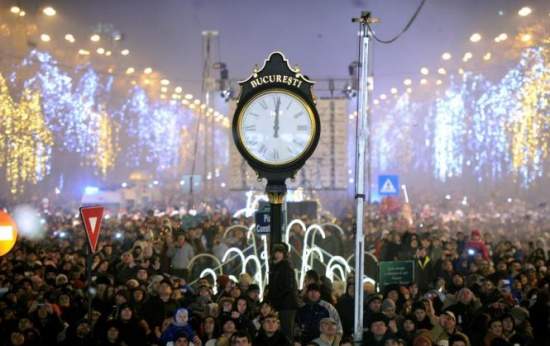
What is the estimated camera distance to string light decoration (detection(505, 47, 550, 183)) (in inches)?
1747

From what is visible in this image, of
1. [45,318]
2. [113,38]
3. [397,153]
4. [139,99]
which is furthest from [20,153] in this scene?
[397,153]

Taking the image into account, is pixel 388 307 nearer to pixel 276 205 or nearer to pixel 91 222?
pixel 276 205

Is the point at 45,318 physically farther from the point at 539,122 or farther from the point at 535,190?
the point at 535,190

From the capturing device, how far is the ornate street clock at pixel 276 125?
11984 millimetres

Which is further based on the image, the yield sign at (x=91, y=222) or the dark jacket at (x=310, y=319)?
the dark jacket at (x=310, y=319)

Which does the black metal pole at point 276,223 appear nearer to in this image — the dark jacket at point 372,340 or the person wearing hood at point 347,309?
the person wearing hood at point 347,309

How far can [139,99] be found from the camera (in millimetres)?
76562

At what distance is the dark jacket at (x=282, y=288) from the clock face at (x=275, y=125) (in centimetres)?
148

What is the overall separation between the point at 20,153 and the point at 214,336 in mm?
41858

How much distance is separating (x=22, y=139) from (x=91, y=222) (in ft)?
134

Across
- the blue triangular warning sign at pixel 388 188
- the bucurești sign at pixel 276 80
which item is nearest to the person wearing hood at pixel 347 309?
the bucurești sign at pixel 276 80

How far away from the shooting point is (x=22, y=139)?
1961 inches

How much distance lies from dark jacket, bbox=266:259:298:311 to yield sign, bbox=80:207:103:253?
7.97 ft

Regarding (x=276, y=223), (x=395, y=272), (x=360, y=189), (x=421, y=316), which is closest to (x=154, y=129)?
(x=395, y=272)
